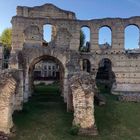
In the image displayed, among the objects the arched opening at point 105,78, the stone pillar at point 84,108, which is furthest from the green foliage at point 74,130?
the arched opening at point 105,78

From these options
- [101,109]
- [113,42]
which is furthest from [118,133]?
[113,42]

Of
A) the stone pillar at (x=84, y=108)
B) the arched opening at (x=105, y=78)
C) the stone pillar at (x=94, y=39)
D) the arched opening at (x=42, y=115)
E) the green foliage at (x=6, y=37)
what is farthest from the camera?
the green foliage at (x=6, y=37)

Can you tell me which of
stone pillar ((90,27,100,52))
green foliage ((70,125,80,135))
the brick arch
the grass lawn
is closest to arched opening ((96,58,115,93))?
stone pillar ((90,27,100,52))

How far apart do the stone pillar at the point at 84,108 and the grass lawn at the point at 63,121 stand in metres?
0.51

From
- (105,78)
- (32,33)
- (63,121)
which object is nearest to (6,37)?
(32,33)

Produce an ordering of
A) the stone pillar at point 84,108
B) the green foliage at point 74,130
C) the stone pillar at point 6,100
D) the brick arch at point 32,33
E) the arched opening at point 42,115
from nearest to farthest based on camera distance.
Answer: the stone pillar at point 6,100, the green foliage at point 74,130, the stone pillar at point 84,108, the arched opening at point 42,115, the brick arch at point 32,33

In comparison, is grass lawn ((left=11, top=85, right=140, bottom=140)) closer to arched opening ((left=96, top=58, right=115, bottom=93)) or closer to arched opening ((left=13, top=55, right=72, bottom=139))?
arched opening ((left=13, top=55, right=72, bottom=139))

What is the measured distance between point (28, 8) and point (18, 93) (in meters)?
17.5

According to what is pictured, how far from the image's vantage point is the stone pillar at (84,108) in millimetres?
16078

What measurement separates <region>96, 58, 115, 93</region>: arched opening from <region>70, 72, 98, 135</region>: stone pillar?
1480cm

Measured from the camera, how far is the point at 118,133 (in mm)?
16594

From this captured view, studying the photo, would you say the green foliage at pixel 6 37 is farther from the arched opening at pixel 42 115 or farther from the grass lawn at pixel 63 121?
the grass lawn at pixel 63 121

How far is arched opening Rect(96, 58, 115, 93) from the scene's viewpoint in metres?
32.6

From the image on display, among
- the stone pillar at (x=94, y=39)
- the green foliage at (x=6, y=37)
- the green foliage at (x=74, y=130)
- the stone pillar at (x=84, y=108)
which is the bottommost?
the green foliage at (x=74, y=130)
